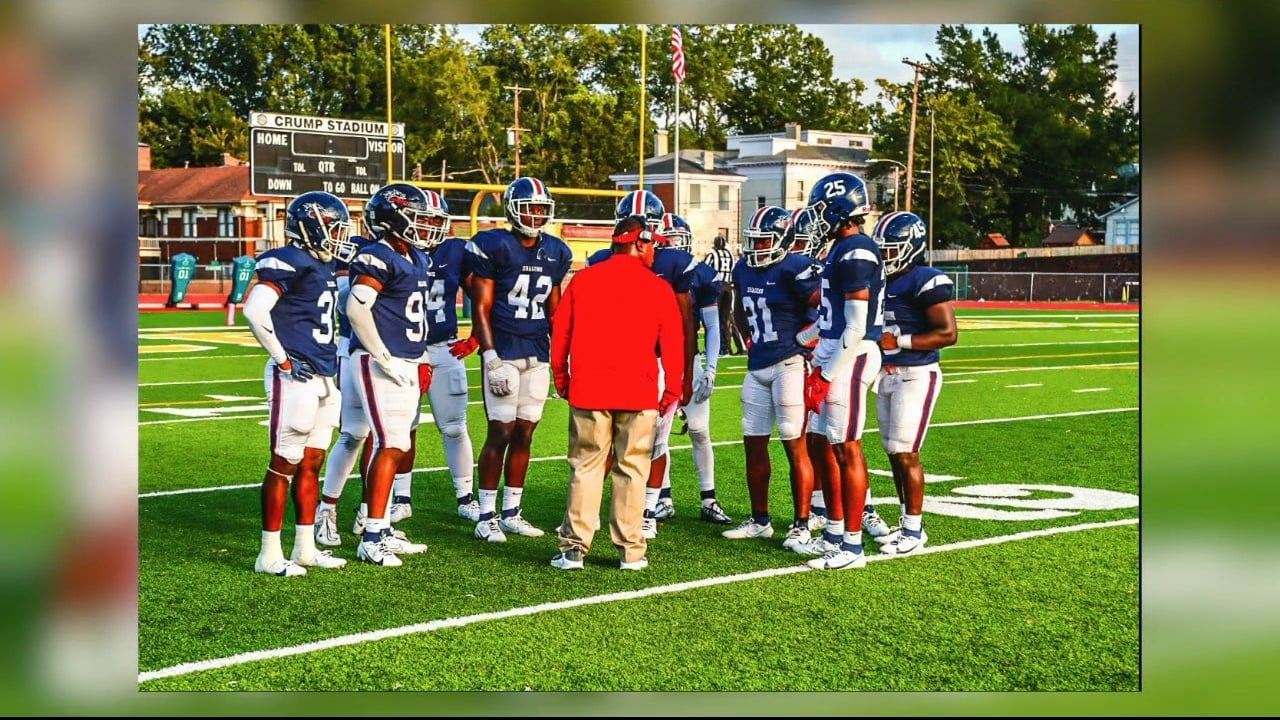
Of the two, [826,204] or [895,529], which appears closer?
[826,204]

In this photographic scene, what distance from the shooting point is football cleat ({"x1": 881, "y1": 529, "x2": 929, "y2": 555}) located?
7745 mm

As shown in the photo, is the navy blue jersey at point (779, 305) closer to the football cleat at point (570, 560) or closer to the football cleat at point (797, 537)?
the football cleat at point (797, 537)

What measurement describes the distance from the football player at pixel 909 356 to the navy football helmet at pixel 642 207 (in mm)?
1383

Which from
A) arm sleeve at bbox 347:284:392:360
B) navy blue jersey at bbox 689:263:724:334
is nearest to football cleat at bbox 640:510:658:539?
navy blue jersey at bbox 689:263:724:334

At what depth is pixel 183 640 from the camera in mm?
5848

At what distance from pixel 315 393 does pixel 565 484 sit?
3.45m

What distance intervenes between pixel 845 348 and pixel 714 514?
203 centimetres

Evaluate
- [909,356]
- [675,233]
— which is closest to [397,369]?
[675,233]

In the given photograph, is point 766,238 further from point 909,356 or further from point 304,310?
point 304,310

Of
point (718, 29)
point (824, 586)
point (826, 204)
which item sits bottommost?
point (824, 586)
